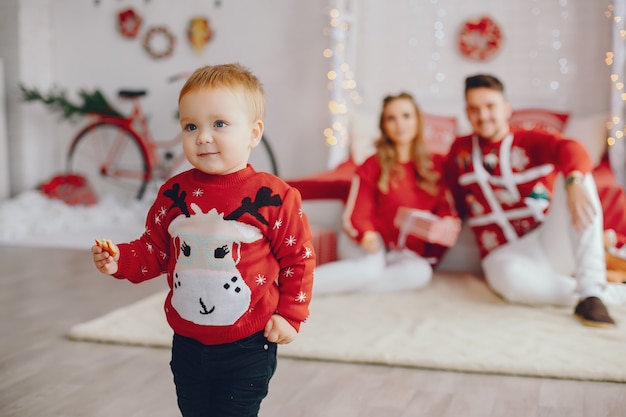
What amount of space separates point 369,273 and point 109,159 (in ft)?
10.6

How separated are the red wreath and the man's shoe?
2.24 meters

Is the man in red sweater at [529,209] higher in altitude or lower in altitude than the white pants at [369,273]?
higher

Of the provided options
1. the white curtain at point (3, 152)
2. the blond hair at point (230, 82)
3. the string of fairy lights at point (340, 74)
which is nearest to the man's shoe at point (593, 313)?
the blond hair at point (230, 82)

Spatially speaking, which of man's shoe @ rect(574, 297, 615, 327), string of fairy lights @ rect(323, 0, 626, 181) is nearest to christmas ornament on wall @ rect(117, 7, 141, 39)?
string of fairy lights @ rect(323, 0, 626, 181)

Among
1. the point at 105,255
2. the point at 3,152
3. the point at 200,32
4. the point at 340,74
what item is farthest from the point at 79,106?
the point at 105,255

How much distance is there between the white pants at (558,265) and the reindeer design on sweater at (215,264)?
151cm

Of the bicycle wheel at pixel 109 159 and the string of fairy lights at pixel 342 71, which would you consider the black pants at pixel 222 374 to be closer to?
the string of fairy lights at pixel 342 71

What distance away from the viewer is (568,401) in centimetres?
157

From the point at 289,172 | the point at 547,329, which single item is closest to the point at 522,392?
the point at 547,329

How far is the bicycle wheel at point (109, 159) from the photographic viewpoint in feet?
16.8

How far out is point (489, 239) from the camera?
2.66 m

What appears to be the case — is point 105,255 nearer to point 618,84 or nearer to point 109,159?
point 618,84

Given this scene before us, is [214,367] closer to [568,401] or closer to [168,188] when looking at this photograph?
[168,188]

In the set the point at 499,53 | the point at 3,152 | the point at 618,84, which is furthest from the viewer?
the point at 3,152
